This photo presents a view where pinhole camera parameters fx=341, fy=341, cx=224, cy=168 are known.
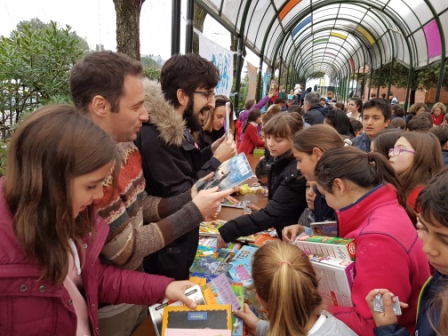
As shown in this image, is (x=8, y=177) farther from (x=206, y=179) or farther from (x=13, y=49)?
(x=13, y=49)

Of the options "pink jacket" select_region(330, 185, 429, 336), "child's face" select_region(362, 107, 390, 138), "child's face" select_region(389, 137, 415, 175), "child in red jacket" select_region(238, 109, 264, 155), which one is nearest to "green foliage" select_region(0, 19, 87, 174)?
"pink jacket" select_region(330, 185, 429, 336)

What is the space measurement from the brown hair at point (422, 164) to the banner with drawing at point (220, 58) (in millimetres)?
2243

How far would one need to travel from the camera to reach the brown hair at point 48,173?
3.04 ft

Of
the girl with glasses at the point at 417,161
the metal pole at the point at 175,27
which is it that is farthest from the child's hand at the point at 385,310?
the metal pole at the point at 175,27

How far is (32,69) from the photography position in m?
2.45

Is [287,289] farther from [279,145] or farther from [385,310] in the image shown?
[279,145]

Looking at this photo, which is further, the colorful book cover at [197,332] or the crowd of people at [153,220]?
the colorful book cover at [197,332]

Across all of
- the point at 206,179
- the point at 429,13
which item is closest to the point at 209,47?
the point at 206,179

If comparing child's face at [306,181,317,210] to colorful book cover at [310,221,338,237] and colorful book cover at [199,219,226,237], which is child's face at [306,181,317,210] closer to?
colorful book cover at [310,221,338,237]

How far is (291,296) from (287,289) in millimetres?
27

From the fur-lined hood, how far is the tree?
2886mm

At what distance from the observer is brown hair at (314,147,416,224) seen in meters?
1.58

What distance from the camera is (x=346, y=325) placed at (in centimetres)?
128

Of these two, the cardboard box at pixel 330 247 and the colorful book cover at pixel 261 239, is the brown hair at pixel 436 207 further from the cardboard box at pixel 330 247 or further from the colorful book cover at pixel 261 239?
the colorful book cover at pixel 261 239
